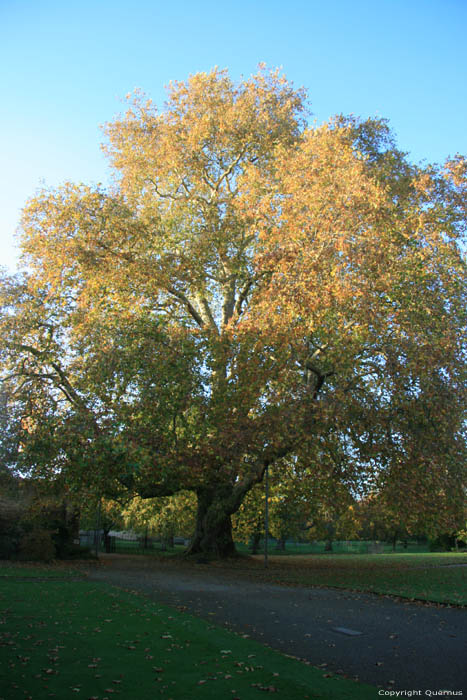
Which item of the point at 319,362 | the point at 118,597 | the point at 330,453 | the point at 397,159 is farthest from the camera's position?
the point at 397,159

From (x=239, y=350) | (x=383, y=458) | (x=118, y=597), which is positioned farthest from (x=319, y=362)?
(x=118, y=597)

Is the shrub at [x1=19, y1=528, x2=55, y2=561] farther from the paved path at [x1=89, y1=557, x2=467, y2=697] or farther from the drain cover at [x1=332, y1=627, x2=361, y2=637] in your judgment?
the drain cover at [x1=332, y1=627, x2=361, y2=637]

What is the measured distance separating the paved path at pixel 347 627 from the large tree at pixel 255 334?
450cm

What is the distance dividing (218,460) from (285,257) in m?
7.54

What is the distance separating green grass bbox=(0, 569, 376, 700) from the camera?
510 centimetres

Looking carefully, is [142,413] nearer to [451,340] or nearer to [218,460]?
[218,460]

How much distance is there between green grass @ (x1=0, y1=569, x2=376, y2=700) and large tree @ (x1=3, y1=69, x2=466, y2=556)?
7.09 m

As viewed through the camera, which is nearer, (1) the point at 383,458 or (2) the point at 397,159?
(1) the point at 383,458

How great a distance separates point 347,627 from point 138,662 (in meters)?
4.14

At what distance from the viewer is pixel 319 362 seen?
64.5 ft

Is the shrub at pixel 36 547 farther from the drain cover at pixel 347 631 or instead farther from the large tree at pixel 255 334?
the drain cover at pixel 347 631

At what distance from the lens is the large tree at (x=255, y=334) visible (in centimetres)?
1639

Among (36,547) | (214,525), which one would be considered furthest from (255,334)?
(36,547)

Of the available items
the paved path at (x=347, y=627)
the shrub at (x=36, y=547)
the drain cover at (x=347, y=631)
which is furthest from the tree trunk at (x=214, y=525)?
the drain cover at (x=347, y=631)
